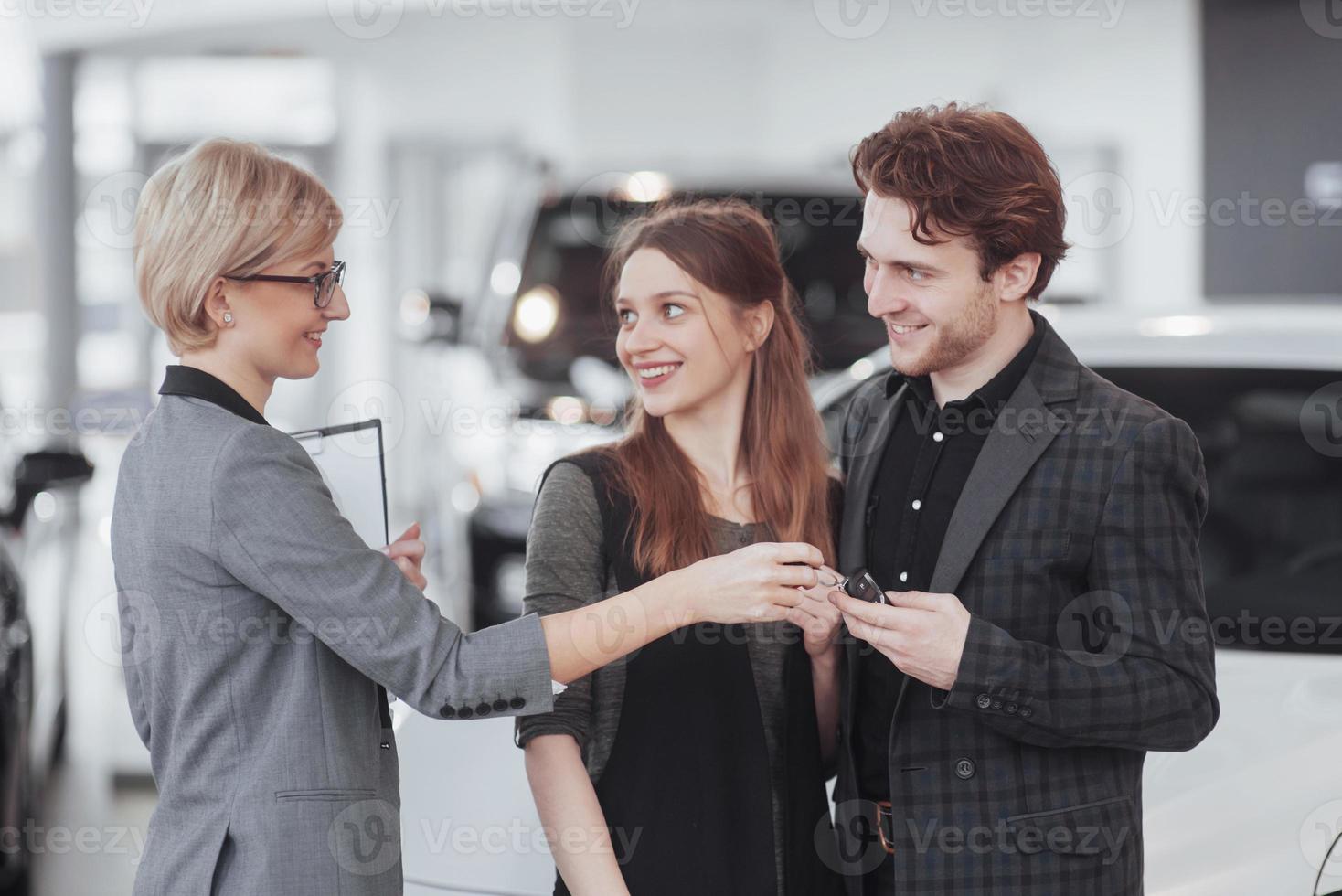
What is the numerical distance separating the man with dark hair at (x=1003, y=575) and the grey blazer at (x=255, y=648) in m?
0.52

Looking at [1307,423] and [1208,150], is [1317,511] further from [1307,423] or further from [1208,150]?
[1208,150]

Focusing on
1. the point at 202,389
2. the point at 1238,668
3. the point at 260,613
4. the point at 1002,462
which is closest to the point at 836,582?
the point at 1002,462

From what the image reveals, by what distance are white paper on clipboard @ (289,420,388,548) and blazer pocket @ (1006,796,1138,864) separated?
0.91 metres

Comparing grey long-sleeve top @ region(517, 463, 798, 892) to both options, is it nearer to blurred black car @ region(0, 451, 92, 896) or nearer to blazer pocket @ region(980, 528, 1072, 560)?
blazer pocket @ region(980, 528, 1072, 560)

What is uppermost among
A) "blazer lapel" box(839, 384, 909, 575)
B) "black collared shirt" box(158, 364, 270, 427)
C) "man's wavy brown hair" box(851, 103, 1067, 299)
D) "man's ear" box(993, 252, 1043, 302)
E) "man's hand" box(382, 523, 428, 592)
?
"man's wavy brown hair" box(851, 103, 1067, 299)

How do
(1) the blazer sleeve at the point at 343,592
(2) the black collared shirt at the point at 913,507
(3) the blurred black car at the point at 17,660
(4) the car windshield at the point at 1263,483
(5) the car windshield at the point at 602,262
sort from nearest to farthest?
(1) the blazer sleeve at the point at 343,592
(2) the black collared shirt at the point at 913,507
(4) the car windshield at the point at 1263,483
(3) the blurred black car at the point at 17,660
(5) the car windshield at the point at 602,262

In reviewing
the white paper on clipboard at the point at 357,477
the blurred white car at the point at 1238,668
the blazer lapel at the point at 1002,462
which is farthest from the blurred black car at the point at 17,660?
the blazer lapel at the point at 1002,462

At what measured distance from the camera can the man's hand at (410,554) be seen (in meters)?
1.79

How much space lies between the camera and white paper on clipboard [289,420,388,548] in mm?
1764

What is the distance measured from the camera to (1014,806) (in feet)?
5.42

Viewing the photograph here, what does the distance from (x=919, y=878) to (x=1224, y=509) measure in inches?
52.7

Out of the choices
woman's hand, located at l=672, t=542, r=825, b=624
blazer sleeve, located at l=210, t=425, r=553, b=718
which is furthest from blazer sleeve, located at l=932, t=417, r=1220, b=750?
blazer sleeve, located at l=210, t=425, r=553, b=718

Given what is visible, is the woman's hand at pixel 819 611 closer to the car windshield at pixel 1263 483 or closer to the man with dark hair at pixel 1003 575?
the man with dark hair at pixel 1003 575

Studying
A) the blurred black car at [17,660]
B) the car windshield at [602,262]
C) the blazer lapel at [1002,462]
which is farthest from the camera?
the car windshield at [602,262]
